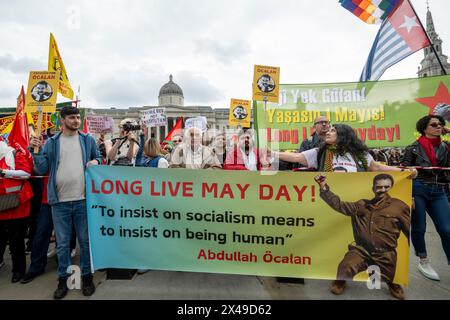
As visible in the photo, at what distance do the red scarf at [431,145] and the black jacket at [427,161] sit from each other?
0.03 metres

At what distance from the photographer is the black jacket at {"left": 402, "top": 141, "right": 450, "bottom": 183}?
312 centimetres

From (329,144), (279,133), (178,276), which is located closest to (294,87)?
(279,133)

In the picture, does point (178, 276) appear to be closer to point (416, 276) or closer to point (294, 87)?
point (416, 276)

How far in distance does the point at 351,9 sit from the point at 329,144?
4233 millimetres

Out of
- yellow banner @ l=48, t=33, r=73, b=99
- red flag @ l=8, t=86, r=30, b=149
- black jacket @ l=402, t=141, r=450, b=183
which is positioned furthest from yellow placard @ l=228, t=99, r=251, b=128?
red flag @ l=8, t=86, r=30, b=149

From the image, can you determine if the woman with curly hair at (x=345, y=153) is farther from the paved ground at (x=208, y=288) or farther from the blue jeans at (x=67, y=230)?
the blue jeans at (x=67, y=230)

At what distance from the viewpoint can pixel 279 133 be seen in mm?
5984

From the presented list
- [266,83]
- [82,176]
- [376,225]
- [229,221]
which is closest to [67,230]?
[82,176]

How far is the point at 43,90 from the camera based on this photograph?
3527 millimetres

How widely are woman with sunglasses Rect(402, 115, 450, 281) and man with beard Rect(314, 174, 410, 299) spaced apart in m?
0.80

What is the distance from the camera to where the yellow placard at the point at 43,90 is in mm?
3479

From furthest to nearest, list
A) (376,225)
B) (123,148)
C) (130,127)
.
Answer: (123,148) → (130,127) → (376,225)

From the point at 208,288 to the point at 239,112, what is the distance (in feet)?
29.5

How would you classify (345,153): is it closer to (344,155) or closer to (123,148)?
(344,155)
